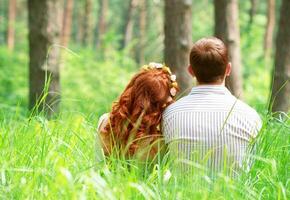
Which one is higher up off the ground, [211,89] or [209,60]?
[209,60]

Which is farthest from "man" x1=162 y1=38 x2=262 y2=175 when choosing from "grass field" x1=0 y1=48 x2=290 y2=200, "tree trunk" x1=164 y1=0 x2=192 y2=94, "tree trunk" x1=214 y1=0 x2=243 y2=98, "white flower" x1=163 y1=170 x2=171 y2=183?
"tree trunk" x1=214 y1=0 x2=243 y2=98

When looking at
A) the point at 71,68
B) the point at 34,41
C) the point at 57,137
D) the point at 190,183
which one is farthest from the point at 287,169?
the point at 71,68

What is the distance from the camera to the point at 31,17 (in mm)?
8336

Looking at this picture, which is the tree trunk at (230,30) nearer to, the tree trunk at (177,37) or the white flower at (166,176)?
the tree trunk at (177,37)

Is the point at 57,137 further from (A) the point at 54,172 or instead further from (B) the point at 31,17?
(B) the point at 31,17

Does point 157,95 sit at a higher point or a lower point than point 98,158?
higher

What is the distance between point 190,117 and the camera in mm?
4195

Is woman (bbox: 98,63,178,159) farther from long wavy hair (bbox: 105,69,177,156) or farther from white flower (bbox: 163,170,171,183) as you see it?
white flower (bbox: 163,170,171,183)

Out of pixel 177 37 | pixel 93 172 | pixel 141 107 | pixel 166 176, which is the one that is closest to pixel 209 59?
pixel 141 107

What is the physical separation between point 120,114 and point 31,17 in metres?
4.34

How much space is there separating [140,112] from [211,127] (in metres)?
0.46

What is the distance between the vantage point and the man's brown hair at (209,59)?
14.0 ft

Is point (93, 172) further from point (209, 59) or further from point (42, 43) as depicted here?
point (42, 43)

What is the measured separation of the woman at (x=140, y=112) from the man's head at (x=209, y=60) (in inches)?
7.3
